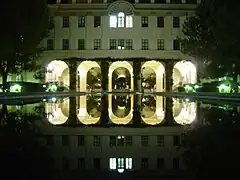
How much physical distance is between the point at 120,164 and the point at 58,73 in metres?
63.2

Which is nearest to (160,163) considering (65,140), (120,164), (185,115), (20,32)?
(120,164)

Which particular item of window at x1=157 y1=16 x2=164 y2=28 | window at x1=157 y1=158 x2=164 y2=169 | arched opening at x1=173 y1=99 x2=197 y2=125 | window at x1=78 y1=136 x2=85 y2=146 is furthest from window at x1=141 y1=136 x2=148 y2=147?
window at x1=157 y1=16 x2=164 y2=28

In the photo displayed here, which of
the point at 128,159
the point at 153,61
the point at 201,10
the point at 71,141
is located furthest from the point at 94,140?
the point at 153,61

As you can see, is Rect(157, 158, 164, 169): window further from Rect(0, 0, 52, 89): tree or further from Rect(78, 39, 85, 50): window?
Rect(78, 39, 85, 50): window

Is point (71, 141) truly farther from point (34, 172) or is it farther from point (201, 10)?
point (201, 10)

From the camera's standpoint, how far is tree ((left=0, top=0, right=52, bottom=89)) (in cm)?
3951

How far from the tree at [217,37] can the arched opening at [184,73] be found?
1106 centimetres

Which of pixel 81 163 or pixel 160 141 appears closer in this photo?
pixel 81 163

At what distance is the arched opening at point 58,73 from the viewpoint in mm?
67375

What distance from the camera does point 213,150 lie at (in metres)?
9.42

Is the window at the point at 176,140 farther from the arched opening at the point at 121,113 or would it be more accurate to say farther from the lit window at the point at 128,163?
the arched opening at the point at 121,113

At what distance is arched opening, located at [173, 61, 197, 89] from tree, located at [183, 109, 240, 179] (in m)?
53.6

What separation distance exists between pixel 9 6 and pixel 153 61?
3190 cm

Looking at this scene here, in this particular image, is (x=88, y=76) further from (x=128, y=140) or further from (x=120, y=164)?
(x=120, y=164)
